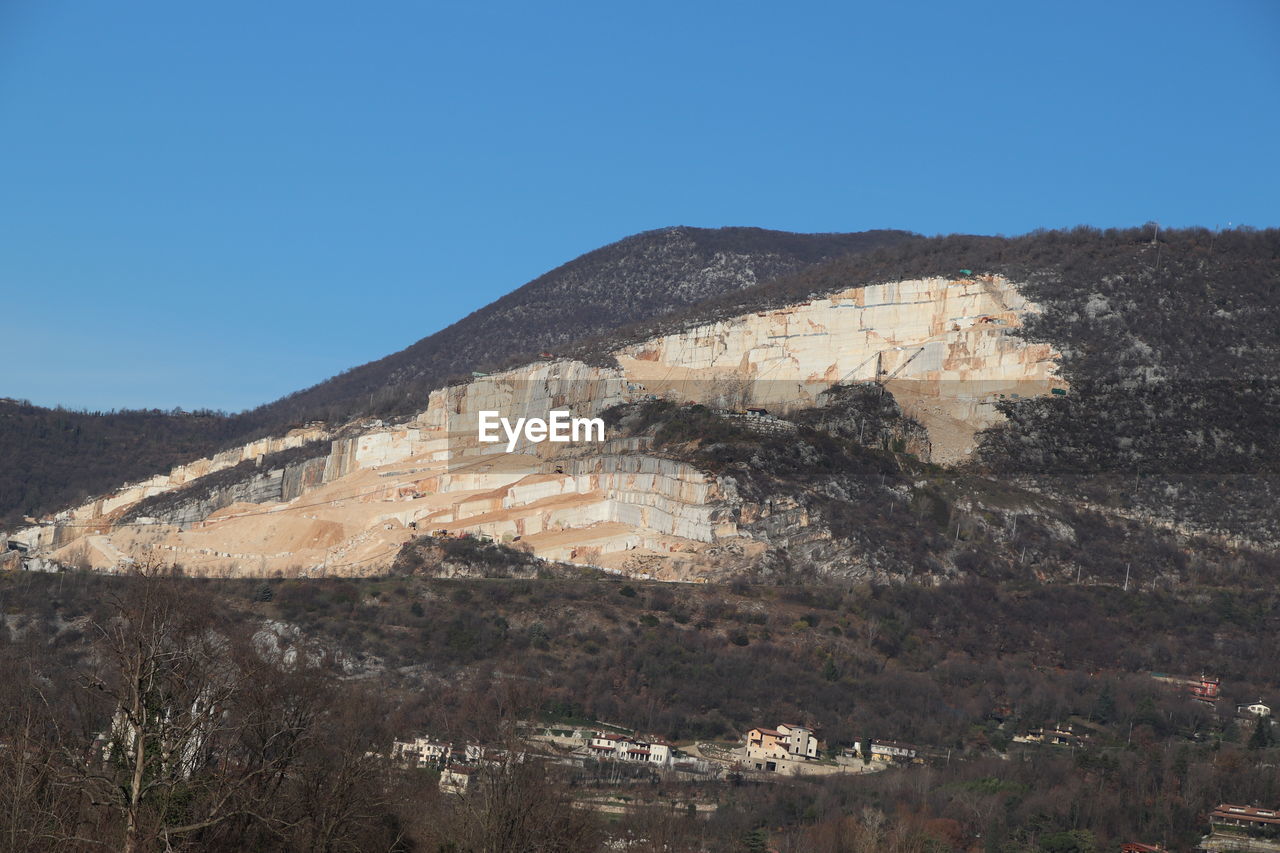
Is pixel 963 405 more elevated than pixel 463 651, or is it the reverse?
pixel 963 405

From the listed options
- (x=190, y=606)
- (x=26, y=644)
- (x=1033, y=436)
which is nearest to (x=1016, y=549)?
(x=1033, y=436)

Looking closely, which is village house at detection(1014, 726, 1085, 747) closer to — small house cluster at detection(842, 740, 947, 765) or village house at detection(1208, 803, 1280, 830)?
small house cluster at detection(842, 740, 947, 765)

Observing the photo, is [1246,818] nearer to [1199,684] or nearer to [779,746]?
[779,746]

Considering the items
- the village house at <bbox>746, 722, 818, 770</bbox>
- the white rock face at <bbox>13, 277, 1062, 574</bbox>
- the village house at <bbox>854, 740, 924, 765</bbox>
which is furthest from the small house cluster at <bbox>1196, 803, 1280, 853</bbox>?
the white rock face at <bbox>13, 277, 1062, 574</bbox>

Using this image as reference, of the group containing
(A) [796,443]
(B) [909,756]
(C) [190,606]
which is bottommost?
(B) [909,756]

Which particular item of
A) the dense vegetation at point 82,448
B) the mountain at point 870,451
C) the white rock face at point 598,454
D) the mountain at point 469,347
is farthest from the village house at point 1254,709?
the dense vegetation at point 82,448

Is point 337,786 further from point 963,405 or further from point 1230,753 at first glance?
point 963,405
